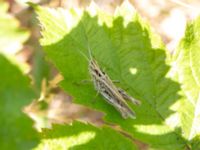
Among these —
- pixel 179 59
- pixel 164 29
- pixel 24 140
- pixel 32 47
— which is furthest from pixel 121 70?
pixel 164 29

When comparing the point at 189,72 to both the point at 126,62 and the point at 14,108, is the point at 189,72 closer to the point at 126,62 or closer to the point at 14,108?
the point at 126,62

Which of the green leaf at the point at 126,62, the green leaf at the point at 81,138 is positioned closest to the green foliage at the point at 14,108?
the green leaf at the point at 81,138

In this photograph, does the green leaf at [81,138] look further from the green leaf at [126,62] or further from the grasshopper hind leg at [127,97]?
the grasshopper hind leg at [127,97]

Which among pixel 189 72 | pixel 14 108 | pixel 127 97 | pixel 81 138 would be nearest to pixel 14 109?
pixel 14 108

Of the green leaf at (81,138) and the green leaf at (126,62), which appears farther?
the green leaf at (126,62)

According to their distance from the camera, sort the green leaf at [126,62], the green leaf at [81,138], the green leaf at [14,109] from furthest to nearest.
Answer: the green leaf at [126,62] → the green leaf at [81,138] → the green leaf at [14,109]

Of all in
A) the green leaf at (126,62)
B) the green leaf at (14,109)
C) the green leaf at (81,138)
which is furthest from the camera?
the green leaf at (126,62)
